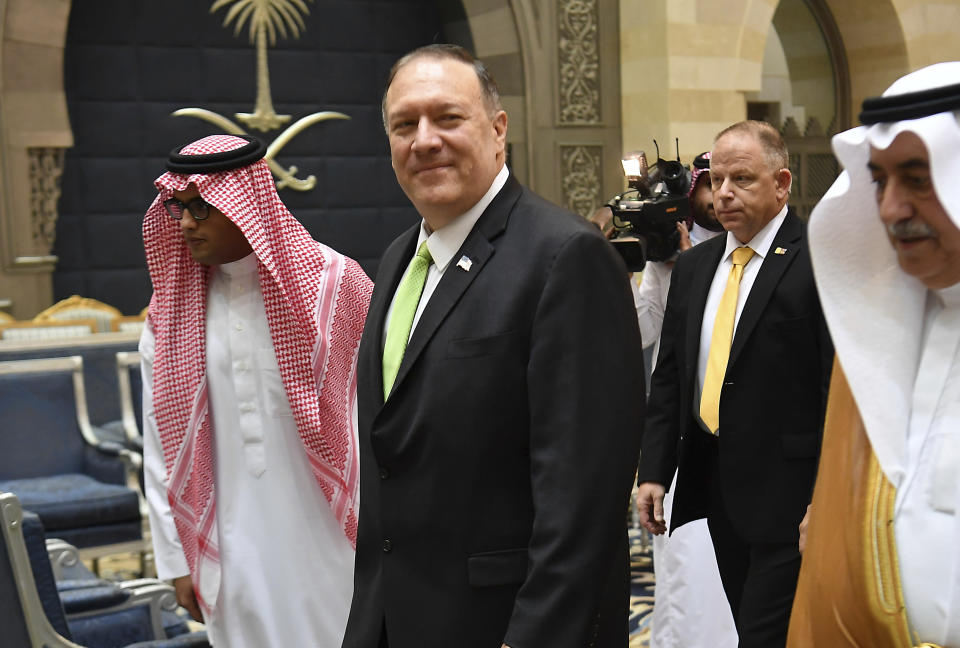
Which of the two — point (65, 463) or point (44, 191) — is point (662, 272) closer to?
point (65, 463)

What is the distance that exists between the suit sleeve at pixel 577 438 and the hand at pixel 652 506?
3.93 ft

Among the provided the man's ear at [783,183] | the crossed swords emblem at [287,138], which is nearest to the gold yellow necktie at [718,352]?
the man's ear at [783,183]

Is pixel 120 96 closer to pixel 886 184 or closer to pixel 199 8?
pixel 199 8

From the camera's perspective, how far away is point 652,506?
9.47 ft

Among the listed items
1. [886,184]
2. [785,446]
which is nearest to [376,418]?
[886,184]

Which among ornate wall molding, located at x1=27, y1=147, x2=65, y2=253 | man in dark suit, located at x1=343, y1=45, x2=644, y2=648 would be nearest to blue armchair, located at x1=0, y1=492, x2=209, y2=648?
man in dark suit, located at x1=343, y1=45, x2=644, y2=648

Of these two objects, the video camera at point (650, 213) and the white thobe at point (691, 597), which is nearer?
the white thobe at point (691, 597)

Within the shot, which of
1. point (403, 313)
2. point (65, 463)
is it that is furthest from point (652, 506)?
point (65, 463)

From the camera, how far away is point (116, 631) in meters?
2.95

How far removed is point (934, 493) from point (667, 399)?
1593 millimetres

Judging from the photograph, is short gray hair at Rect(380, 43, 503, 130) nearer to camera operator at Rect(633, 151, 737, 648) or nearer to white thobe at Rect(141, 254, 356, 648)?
white thobe at Rect(141, 254, 356, 648)

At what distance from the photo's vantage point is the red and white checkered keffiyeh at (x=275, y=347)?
2.71m

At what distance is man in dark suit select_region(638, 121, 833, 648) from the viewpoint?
2596 millimetres

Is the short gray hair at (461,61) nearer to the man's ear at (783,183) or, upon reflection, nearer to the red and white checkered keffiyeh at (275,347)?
the red and white checkered keffiyeh at (275,347)
